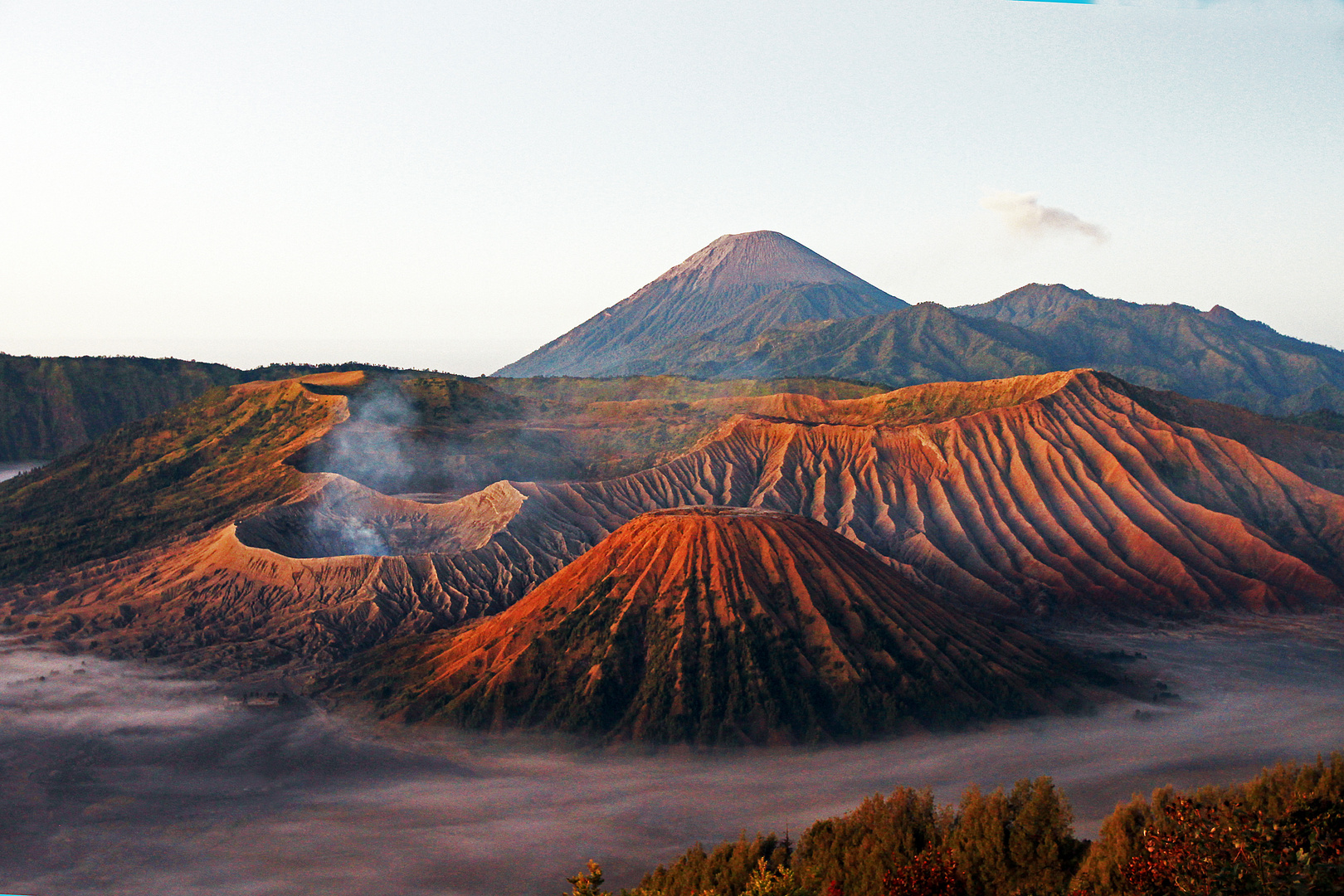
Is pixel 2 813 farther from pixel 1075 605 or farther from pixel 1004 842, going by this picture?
pixel 1075 605

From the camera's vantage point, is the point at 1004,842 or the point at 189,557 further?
the point at 189,557

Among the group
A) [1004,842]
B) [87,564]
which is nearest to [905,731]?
[1004,842]

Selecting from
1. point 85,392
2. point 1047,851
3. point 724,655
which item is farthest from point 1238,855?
point 85,392

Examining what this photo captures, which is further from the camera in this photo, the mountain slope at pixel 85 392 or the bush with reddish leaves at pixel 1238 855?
the mountain slope at pixel 85 392

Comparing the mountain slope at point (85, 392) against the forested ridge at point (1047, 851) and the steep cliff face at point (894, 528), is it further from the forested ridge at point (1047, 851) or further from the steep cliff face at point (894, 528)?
A: the forested ridge at point (1047, 851)

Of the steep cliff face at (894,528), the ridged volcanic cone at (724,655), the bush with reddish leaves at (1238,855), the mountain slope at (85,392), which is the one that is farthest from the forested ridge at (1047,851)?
the mountain slope at (85,392)

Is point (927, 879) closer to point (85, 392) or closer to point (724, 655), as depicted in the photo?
point (724, 655)
